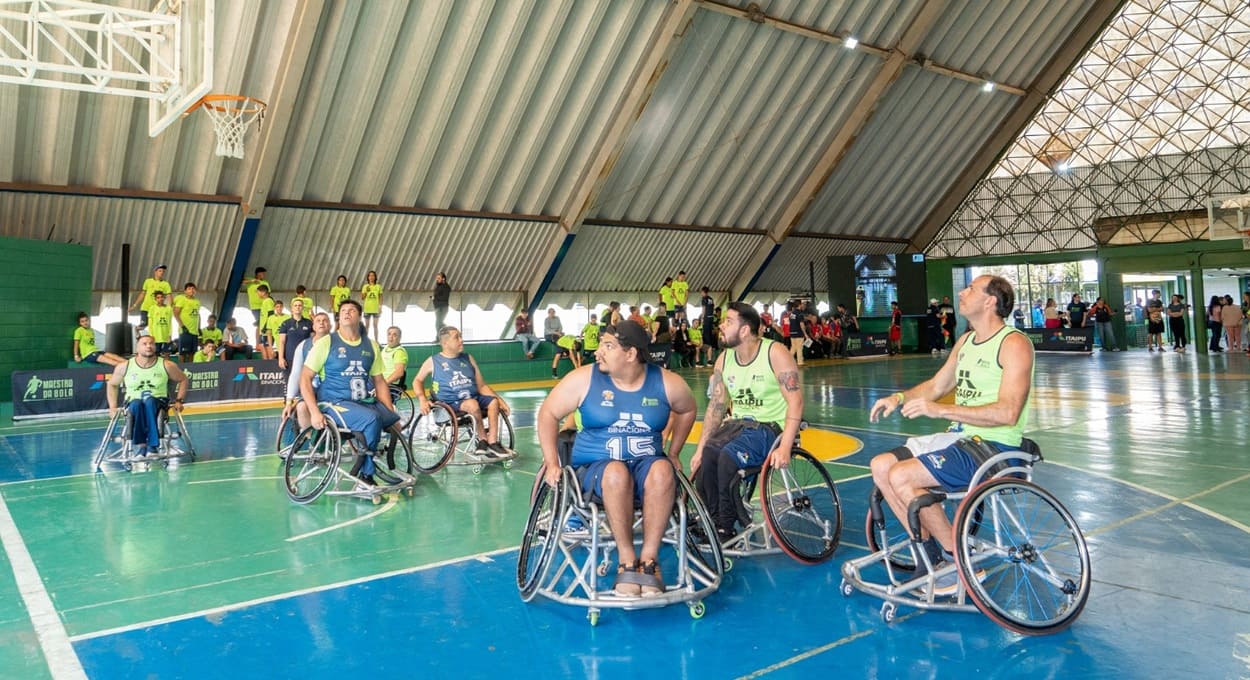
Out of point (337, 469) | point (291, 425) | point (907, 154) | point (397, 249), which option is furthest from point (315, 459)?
point (907, 154)

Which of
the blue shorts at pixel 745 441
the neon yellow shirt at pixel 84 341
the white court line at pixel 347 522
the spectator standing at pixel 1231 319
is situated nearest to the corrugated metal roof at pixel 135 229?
the neon yellow shirt at pixel 84 341

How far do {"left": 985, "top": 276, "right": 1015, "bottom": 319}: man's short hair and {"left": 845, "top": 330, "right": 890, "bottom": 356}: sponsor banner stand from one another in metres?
22.0

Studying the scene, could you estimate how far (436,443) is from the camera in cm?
932

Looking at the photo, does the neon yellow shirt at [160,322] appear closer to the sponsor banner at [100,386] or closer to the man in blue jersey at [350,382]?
the sponsor banner at [100,386]

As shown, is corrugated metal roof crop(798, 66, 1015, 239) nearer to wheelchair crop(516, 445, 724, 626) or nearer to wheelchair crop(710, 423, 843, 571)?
wheelchair crop(710, 423, 843, 571)

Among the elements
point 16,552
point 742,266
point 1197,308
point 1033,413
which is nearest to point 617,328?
point 16,552

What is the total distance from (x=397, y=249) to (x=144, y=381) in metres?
12.2

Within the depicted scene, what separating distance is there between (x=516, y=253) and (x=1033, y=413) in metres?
14.3

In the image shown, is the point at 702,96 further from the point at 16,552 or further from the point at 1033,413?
the point at 16,552

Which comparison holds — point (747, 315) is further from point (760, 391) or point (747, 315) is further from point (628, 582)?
point (628, 582)

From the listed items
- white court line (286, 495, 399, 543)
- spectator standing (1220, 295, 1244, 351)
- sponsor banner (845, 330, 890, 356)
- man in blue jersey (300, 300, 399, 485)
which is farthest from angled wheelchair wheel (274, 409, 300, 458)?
spectator standing (1220, 295, 1244, 351)

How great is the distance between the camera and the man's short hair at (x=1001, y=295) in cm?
385

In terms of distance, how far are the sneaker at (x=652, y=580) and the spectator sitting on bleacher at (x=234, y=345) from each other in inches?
579

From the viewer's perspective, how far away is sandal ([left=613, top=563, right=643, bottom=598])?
368 cm
